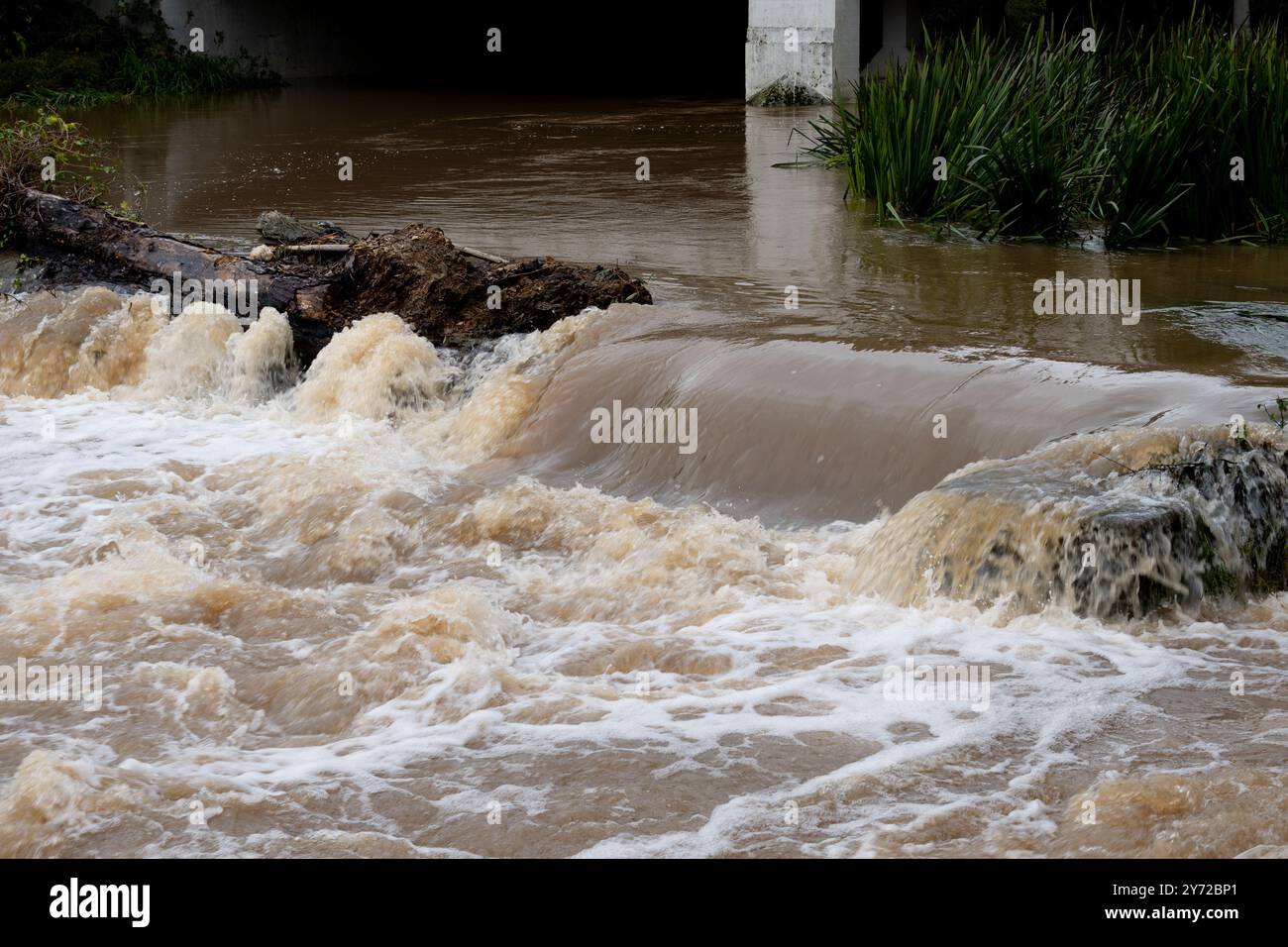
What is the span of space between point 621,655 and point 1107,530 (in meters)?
1.80

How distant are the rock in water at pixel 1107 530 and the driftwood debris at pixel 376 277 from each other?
3289mm

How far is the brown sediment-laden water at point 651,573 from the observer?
4328mm

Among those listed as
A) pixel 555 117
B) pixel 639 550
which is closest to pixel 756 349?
pixel 639 550

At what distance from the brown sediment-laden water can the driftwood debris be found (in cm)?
17

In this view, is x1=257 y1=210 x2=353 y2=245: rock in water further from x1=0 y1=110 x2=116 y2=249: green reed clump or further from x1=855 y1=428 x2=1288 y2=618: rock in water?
x1=855 y1=428 x2=1288 y2=618: rock in water

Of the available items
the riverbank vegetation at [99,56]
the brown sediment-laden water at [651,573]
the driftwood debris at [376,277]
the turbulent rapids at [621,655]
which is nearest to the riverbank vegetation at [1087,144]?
the brown sediment-laden water at [651,573]

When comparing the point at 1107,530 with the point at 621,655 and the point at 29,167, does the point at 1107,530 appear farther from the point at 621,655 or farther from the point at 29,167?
the point at 29,167

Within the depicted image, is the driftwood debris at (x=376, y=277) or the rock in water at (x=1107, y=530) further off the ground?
the driftwood debris at (x=376, y=277)

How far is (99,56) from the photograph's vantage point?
22.1 meters

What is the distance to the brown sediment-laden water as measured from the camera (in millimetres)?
4328

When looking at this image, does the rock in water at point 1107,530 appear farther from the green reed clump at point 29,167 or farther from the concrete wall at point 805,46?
the concrete wall at point 805,46

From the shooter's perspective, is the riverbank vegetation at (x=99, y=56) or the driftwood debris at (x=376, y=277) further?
the riverbank vegetation at (x=99, y=56)

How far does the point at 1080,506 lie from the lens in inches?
213
